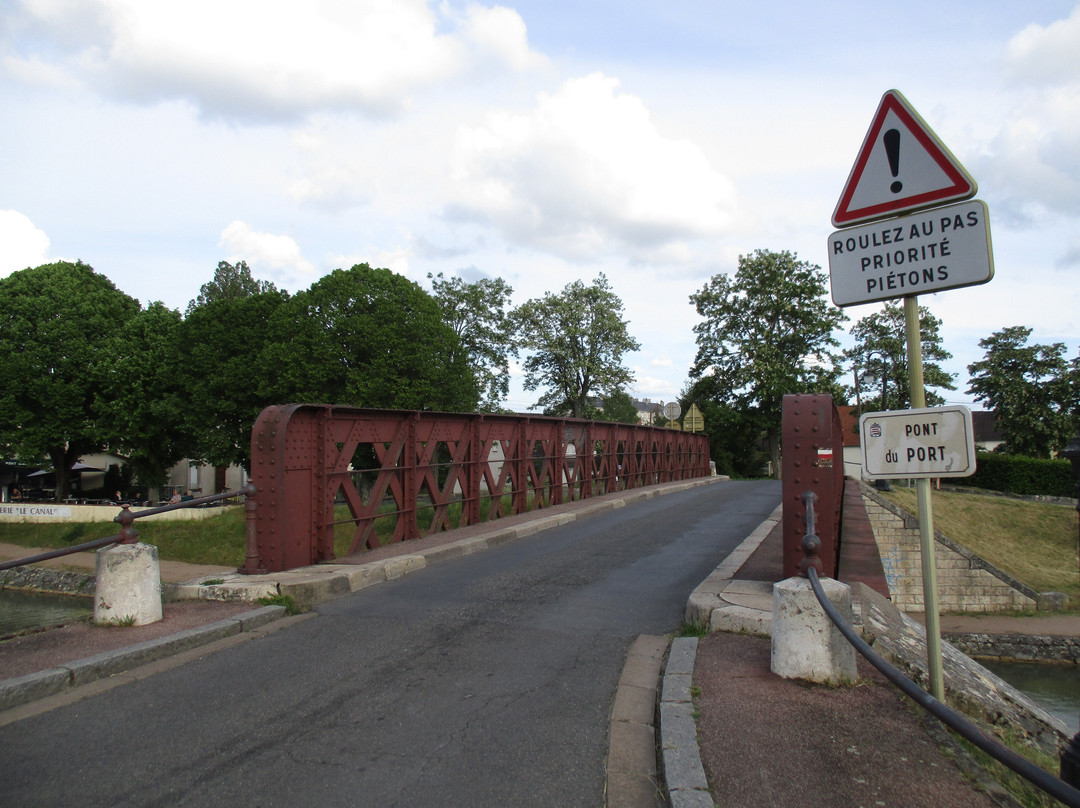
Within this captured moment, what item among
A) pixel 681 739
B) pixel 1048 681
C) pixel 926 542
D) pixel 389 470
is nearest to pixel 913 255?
pixel 926 542

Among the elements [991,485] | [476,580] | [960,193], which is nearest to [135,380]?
[476,580]

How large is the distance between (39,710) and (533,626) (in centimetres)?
343

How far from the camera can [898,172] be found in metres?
3.78

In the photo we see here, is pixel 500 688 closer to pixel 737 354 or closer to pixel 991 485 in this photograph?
pixel 737 354

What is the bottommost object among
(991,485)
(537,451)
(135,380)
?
(991,485)

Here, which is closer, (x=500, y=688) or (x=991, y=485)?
(x=500, y=688)

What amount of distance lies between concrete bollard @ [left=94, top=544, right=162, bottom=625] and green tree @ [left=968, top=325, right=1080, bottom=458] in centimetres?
5050

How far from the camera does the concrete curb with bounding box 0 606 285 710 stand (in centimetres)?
430

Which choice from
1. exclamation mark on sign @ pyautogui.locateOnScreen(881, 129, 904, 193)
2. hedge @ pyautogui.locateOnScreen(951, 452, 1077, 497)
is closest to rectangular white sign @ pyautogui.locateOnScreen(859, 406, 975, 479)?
exclamation mark on sign @ pyautogui.locateOnScreen(881, 129, 904, 193)

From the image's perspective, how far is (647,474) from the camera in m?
23.5

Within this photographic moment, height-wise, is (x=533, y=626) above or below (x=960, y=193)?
below

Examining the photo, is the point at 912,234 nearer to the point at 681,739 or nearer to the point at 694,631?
the point at 681,739

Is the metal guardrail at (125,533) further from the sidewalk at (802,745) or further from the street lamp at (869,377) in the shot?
the street lamp at (869,377)

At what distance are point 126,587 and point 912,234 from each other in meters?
6.18
